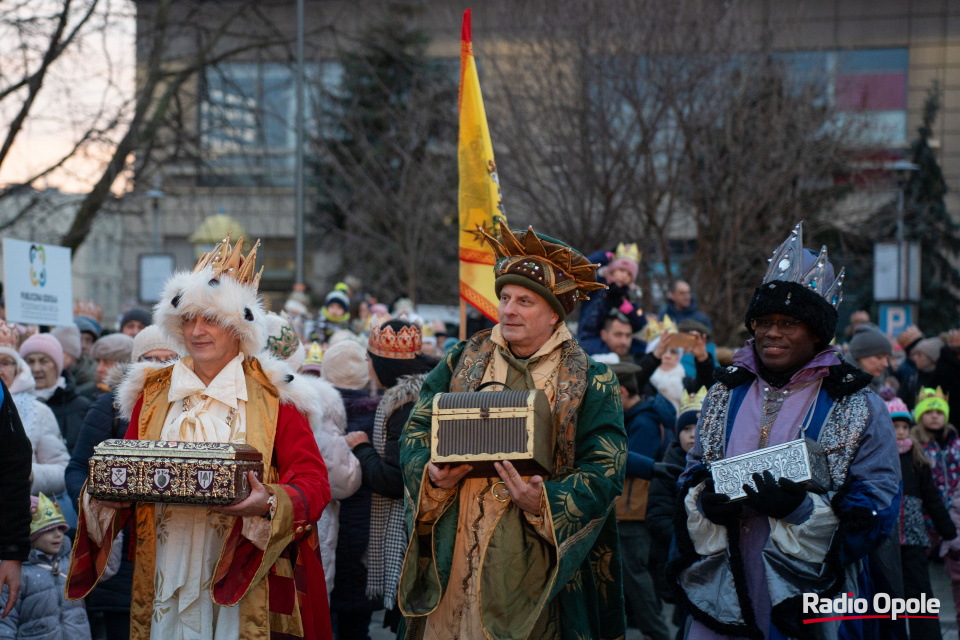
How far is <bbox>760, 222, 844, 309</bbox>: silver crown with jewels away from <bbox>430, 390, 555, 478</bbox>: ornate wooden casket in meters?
1.26

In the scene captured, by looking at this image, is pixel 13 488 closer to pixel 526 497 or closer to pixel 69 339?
pixel 526 497

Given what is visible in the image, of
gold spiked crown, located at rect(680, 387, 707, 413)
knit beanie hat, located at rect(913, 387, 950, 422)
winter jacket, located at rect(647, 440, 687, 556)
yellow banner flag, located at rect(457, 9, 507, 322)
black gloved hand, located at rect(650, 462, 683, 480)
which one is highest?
yellow banner flag, located at rect(457, 9, 507, 322)

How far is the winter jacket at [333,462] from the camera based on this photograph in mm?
5258

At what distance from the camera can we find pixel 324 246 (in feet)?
101

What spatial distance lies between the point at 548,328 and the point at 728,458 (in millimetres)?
884

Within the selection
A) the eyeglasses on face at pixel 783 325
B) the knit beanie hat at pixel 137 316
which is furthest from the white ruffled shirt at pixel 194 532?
the knit beanie hat at pixel 137 316

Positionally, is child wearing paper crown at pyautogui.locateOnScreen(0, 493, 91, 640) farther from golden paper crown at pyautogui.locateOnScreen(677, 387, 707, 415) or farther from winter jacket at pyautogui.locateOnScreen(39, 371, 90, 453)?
golden paper crown at pyautogui.locateOnScreen(677, 387, 707, 415)

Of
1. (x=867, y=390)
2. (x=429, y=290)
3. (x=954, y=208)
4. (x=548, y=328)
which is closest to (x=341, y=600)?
(x=548, y=328)

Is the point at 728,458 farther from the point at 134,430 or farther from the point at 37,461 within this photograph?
the point at 37,461

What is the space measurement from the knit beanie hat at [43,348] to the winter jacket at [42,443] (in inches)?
35.2

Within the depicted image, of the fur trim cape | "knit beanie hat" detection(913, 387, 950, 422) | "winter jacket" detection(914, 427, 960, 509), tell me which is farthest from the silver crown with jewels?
"knit beanie hat" detection(913, 387, 950, 422)

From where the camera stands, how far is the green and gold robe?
368cm

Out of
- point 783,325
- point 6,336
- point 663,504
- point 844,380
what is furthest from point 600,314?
point 6,336

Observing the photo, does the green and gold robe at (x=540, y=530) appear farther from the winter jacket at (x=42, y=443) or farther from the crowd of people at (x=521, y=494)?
the winter jacket at (x=42, y=443)
